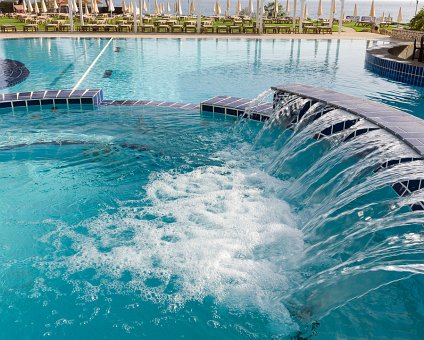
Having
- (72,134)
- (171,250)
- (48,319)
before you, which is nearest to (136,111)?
(72,134)

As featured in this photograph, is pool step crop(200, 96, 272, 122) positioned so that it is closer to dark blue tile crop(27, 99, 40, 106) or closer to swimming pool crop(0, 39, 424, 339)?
swimming pool crop(0, 39, 424, 339)

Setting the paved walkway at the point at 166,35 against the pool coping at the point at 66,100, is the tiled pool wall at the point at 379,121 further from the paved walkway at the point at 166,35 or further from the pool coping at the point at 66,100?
the paved walkway at the point at 166,35

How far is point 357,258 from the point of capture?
A: 3545 mm

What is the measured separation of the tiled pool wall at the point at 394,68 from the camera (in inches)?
484

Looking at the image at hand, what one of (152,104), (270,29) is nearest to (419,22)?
(270,29)

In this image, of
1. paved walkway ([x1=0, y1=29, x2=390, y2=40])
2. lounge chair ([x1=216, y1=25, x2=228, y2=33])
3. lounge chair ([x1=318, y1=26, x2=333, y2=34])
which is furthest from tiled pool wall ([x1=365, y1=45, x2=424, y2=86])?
lounge chair ([x1=216, y1=25, x2=228, y2=33])

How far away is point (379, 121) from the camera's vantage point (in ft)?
16.6

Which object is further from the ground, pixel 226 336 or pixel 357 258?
pixel 357 258

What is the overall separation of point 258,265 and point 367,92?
864 cm

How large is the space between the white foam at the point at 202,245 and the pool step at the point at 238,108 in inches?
107

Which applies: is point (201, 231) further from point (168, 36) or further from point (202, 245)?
point (168, 36)

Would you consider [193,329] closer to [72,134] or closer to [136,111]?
[72,134]

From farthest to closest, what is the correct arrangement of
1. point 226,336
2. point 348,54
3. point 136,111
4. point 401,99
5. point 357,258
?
point 348,54 → point 401,99 → point 136,111 → point 357,258 → point 226,336

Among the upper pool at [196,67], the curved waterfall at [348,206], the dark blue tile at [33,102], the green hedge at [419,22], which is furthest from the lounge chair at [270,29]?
the curved waterfall at [348,206]
